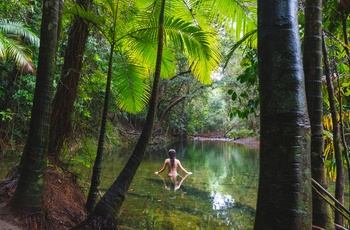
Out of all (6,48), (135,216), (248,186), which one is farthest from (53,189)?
(248,186)

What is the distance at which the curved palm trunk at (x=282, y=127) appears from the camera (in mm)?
1147

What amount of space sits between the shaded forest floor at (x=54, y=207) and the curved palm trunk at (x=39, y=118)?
14cm

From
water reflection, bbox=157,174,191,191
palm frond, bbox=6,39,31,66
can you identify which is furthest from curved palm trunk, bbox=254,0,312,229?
palm frond, bbox=6,39,31,66

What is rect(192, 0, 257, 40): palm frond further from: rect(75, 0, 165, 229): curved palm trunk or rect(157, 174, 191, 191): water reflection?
rect(157, 174, 191, 191): water reflection

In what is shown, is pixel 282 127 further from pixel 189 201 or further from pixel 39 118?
pixel 189 201

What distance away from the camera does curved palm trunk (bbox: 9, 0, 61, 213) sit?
3.29 m

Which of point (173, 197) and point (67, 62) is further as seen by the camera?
point (173, 197)

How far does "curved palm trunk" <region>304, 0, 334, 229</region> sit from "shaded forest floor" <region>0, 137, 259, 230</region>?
9.70ft

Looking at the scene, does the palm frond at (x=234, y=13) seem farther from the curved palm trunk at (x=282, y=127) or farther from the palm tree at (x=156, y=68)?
the curved palm trunk at (x=282, y=127)

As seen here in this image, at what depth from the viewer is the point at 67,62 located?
4.98 meters

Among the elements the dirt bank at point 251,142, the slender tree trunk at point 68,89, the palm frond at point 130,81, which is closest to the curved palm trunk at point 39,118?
the slender tree trunk at point 68,89

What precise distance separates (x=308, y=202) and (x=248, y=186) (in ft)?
26.7

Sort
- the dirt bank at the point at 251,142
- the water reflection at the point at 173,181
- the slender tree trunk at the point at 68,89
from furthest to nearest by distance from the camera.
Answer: the dirt bank at the point at 251,142 → the water reflection at the point at 173,181 → the slender tree trunk at the point at 68,89

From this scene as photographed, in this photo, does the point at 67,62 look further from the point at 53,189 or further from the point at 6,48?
the point at 6,48
